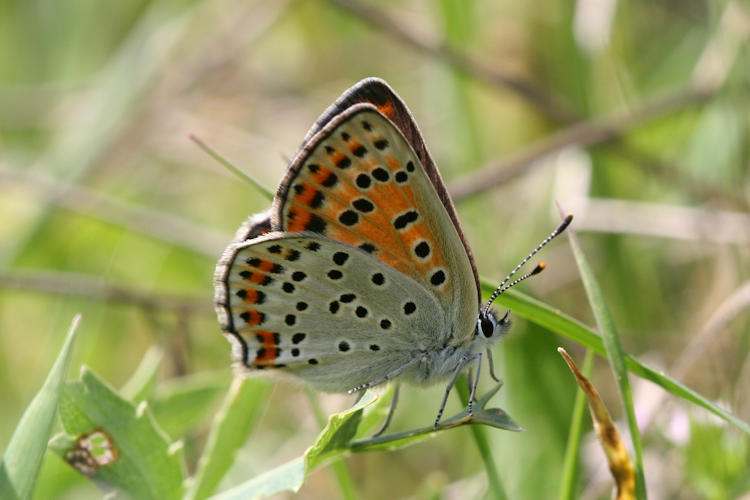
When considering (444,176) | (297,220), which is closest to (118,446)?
(297,220)

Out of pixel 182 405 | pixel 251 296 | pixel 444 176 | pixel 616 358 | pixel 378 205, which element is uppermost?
pixel 444 176

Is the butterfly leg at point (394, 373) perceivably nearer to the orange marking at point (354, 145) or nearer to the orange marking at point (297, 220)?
the orange marking at point (297, 220)

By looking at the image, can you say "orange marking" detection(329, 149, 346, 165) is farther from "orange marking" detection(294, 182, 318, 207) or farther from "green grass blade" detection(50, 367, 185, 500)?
"green grass blade" detection(50, 367, 185, 500)

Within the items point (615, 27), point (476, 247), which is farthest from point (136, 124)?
point (615, 27)

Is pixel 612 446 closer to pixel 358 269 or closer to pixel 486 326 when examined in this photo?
pixel 486 326

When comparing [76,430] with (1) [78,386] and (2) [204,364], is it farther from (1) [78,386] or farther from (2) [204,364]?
(2) [204,364]

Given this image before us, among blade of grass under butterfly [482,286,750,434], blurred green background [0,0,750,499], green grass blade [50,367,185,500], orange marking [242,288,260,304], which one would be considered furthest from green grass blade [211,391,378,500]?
blurred green background [0,0,750,499]
